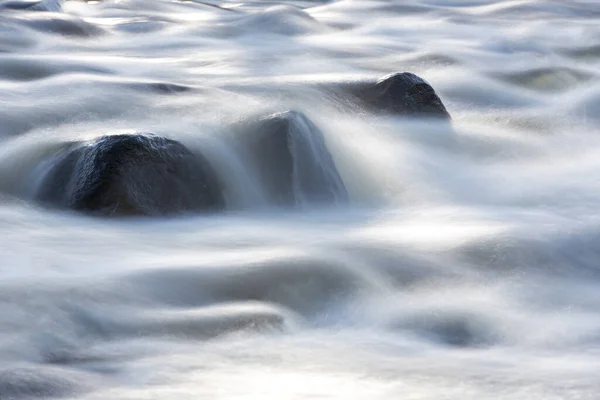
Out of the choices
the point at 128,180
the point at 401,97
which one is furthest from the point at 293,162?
the point at 401,97

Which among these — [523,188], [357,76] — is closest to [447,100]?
[357,76]

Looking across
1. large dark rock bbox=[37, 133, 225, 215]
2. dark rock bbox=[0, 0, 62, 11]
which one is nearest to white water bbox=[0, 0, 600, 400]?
large dark rock bbox=[37, 133, 225, 215]

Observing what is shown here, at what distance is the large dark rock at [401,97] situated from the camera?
22.6 ft

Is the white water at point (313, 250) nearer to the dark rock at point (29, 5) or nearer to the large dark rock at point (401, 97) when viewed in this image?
the large dark rock at point (401, 97)

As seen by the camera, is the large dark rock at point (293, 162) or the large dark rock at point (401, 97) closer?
the large dark rock at point (293, 162)

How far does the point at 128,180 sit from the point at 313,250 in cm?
87

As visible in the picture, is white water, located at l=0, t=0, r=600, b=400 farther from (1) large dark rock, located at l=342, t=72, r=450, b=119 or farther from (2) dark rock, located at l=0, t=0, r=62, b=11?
(2) dark rock, located at l=0, t=0, r=62, b=11

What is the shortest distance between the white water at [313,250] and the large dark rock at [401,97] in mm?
121

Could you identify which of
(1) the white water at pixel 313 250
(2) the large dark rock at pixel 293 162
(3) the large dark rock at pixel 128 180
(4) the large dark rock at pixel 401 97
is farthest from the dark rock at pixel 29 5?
(3) the large dark rock at pixel 128 180

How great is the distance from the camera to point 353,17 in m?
12.2

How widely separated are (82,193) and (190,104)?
1.55 metres

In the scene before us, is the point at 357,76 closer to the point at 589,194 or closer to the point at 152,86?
the point at 152,86

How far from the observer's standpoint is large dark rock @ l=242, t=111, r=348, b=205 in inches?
217

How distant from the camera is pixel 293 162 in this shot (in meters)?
5.58
